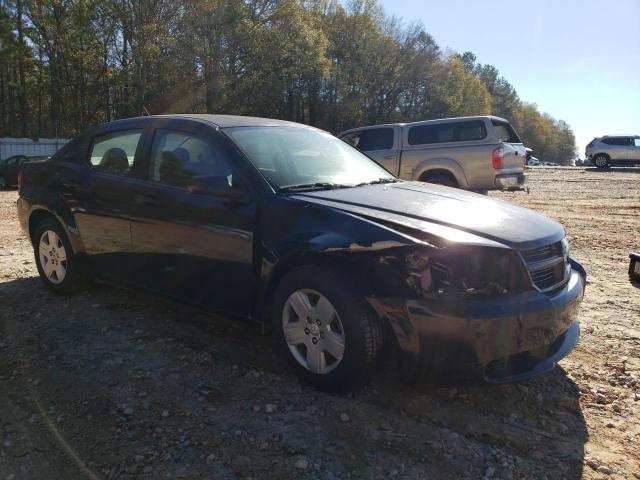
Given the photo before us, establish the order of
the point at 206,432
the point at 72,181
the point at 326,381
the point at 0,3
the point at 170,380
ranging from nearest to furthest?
the point at 206,432 < the point at 326,381 < the point at 170,380 < the point at 72,181 < the point at 0,3

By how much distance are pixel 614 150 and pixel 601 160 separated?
2.77 feet

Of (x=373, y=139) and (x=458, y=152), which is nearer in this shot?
(x=458, y=152)

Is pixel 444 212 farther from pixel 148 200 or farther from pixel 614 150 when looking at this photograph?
pixel 614 150

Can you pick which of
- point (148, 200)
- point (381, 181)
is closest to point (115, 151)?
point (148, 200)

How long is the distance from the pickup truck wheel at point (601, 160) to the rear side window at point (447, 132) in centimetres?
2262

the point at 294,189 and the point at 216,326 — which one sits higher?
the point at 294,189

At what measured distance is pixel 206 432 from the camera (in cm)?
274

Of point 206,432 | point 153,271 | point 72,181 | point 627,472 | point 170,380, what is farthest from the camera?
point 72,181

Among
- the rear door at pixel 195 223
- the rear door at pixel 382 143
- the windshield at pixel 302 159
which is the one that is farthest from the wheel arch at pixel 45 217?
the rear door at pixel 382 143

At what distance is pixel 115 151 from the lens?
14.5 ft

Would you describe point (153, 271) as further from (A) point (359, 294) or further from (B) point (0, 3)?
(B) point (0, 3)

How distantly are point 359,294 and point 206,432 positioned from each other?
3.45 ft

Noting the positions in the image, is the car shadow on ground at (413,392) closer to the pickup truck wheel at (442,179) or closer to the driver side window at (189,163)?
the driver side window at (189,163)

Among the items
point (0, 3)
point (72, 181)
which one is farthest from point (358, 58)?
point (72, 181)
